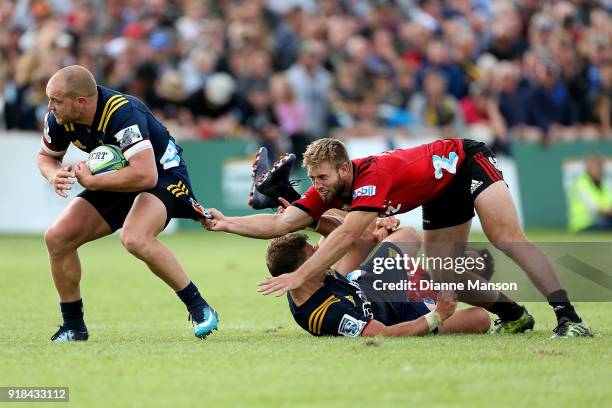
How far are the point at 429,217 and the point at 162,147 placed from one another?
7.28 feet

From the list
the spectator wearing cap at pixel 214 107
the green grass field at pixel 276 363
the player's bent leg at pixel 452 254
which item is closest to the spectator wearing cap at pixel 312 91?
the spectator wearing cap at pixel 214 107

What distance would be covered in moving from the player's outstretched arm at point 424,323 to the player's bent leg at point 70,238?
89.4 inches

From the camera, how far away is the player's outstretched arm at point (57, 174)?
8.50 m

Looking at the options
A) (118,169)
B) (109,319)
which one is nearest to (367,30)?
(109,319)

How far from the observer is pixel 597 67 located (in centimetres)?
2458

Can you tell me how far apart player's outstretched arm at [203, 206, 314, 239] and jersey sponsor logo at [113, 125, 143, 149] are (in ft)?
2.84

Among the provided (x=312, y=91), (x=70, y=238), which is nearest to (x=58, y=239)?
(x=70, y=238)

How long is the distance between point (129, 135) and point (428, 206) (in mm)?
2436

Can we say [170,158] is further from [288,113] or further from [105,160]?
A: [288,113]

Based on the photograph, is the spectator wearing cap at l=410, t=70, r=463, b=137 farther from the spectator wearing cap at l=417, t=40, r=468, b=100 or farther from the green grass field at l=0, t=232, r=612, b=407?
the green grass field at l=0, t=232, r=612, b=407

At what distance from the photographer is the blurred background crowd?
20688mm

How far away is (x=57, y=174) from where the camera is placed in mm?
8562

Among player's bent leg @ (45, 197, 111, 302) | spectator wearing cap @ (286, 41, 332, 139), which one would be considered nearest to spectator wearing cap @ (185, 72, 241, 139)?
Result: spectator wearing cap @ (286, 41, 332, 139)

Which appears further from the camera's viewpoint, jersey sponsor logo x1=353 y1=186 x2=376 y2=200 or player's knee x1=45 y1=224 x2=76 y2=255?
player's knee x1=45 y1=224 x2=76 y2=255
